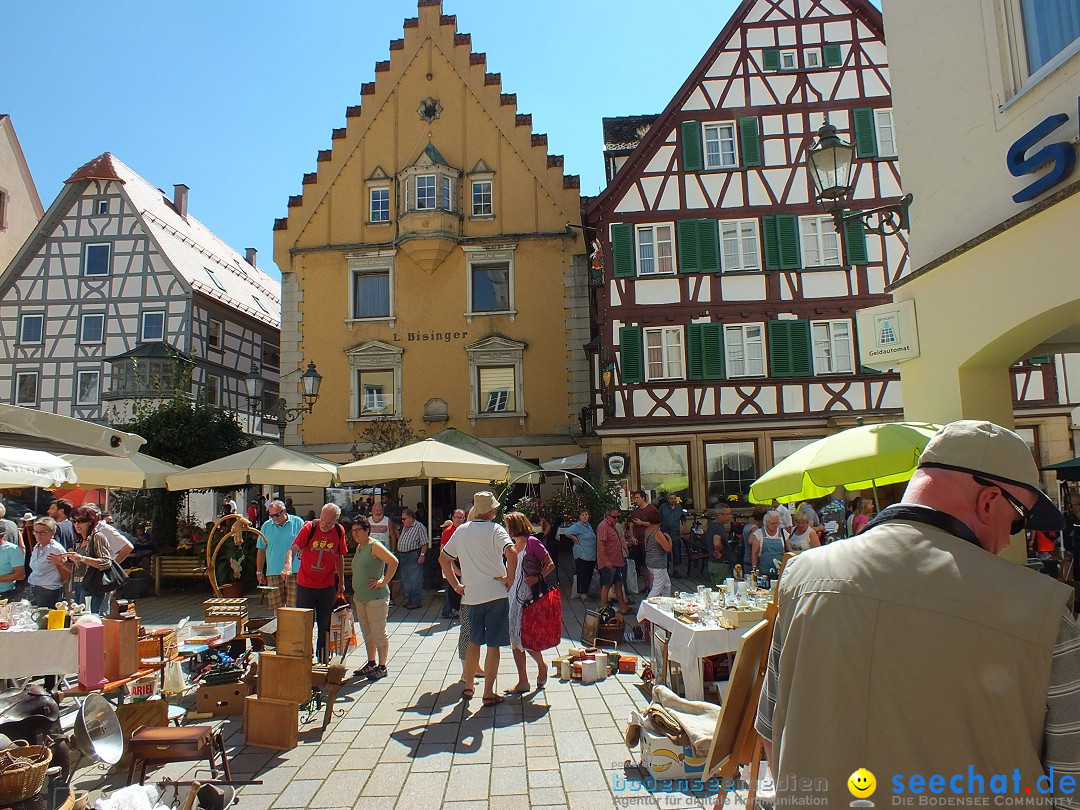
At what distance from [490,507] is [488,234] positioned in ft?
56.1

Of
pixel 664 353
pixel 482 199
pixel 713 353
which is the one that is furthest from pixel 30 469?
pixel 482 199

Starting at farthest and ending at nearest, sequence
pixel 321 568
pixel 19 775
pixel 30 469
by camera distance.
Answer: pixel 321 568
pixel 30 469
pixel 19 775

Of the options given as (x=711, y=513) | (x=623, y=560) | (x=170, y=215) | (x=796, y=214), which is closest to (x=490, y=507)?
(x=623, y=560)

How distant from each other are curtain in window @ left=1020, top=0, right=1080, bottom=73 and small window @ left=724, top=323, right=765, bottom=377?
1370 centimetres

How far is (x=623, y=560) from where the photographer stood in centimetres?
1122

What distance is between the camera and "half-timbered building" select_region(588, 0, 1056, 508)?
62.5 feet

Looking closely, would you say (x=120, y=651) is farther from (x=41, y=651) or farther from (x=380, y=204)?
(x=380, y=204)

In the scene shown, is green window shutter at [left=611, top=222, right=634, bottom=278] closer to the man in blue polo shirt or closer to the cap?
the man in blue polo shirt

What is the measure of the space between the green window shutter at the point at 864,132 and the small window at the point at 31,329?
27.5 meters

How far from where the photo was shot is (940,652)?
173 cm

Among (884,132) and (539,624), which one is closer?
(539,624)

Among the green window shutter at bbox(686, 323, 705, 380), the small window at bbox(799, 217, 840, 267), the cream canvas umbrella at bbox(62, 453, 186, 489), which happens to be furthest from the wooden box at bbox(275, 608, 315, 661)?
the small window at bbox(799, 217, 840, 267)

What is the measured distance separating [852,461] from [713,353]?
13.1 meters

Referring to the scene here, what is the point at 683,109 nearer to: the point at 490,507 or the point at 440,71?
the point at 440,71
